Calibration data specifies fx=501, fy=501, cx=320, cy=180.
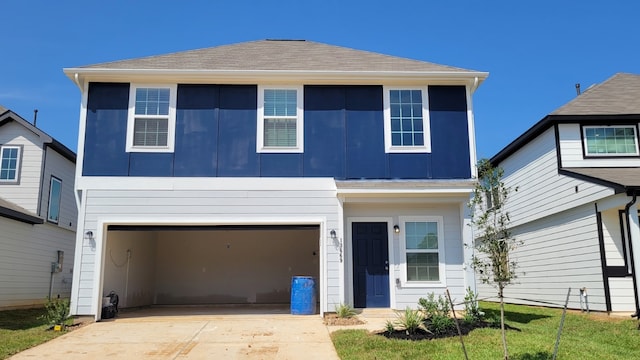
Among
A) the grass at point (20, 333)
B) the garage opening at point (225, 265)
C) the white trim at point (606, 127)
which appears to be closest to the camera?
the grass at point (20, 333)

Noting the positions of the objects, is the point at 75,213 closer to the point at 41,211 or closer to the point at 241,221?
the point at 41,211

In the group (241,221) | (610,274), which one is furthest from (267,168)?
(610,274)

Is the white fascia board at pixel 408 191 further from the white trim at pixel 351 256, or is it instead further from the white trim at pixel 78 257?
the white trim at pixel 78 257

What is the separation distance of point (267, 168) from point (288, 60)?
2911mm

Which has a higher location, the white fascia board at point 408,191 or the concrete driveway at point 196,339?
the white fascia board at point 408,191

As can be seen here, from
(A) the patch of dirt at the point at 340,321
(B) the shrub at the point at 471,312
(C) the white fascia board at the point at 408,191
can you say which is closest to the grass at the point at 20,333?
(A) the patch of dirt at the point at 340,321

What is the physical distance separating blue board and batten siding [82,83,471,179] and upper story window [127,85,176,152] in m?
0.13

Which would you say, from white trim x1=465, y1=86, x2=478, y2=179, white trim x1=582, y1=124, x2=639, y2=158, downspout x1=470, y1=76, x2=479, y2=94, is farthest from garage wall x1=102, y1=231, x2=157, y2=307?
white trim x1=582, y1=124, x2=639, y2=158

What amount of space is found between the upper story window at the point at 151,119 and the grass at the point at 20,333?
3.96 metres

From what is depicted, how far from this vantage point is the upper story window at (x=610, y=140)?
12773mm

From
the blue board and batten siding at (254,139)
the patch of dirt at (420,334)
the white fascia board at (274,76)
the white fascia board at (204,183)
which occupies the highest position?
the white fascia board at (274,76)

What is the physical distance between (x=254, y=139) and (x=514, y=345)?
6.59 m

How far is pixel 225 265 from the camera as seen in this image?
15.6m

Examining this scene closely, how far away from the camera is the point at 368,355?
22.7 ft
